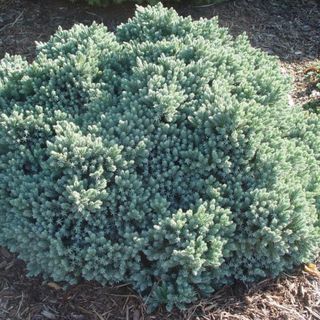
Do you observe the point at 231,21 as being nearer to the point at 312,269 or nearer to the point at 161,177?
the point at 161,177

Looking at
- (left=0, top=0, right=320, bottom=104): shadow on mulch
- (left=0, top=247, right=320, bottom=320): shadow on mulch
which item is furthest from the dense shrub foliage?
(left=0, top=0, right=320, bottom=104): shadow on mulch

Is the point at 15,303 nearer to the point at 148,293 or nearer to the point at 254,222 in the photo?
the point at 148,293

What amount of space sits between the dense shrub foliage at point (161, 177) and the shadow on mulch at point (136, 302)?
9 centimetres

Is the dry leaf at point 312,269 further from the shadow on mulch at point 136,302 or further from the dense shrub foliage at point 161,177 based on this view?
the dense shrub foliage at point 161,177

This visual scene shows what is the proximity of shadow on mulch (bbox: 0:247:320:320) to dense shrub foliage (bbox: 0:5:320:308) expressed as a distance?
86 millimetres

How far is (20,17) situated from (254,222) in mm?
3649

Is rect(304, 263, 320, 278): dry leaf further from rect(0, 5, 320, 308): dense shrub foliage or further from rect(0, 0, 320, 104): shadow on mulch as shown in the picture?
rect(0, 0, 320, 104): shadow on mulch

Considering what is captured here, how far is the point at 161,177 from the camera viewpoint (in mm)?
2988

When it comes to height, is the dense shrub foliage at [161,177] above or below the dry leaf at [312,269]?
above

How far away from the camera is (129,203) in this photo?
2879mm

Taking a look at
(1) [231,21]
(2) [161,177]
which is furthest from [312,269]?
(1) [231,21]

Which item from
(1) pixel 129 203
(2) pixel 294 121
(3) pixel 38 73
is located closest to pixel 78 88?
(3) pixel 38 73

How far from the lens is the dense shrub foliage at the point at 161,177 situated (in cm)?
281

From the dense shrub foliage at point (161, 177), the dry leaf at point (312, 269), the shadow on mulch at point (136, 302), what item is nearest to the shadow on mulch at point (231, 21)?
the dense shrub foliage at point (161, 177)
